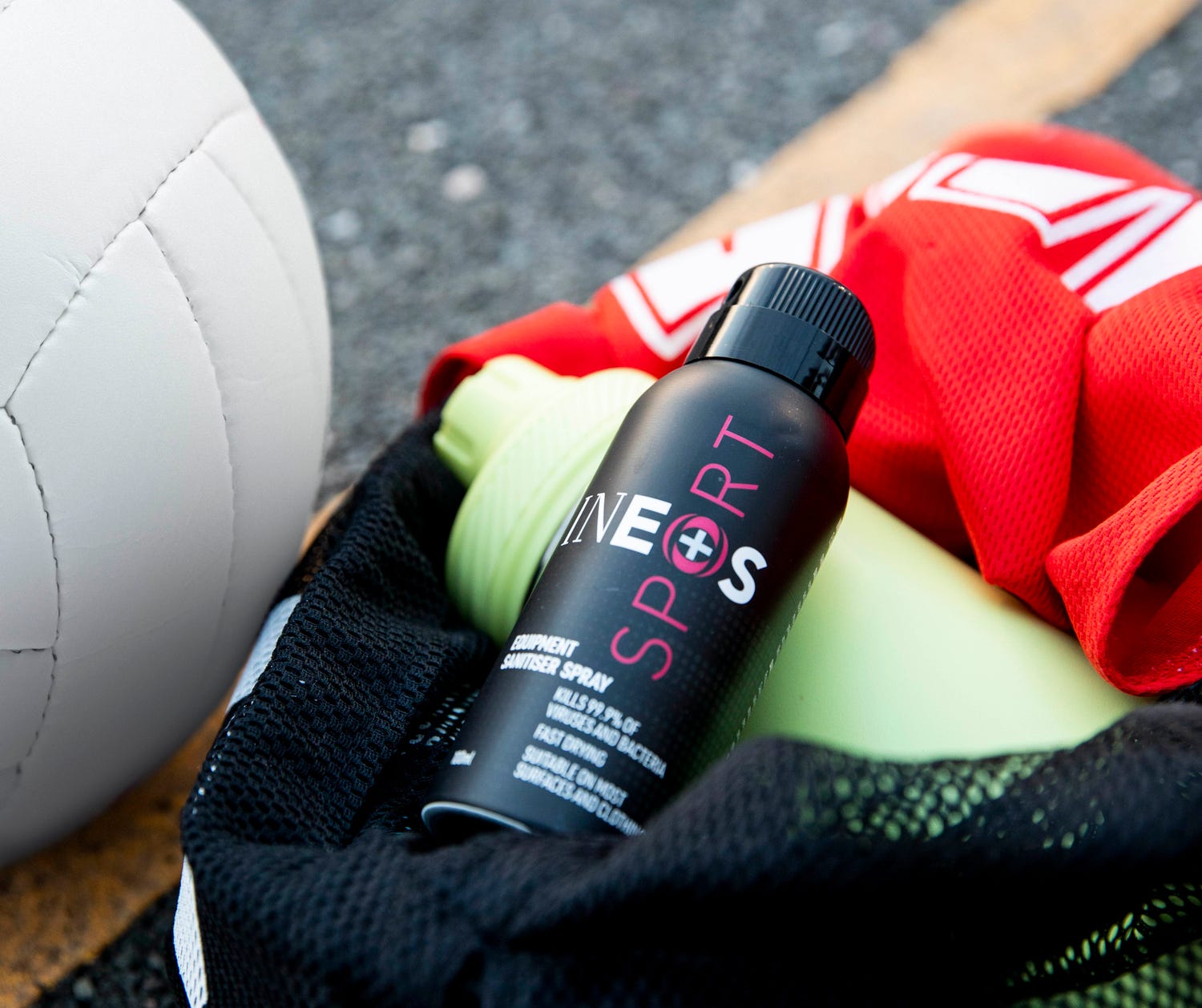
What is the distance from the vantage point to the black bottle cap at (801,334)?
0.65m

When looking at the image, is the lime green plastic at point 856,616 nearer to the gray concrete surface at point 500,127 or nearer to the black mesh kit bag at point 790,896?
the black mesh kit bag at point 790,896

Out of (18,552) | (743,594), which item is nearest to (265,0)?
(18,552)

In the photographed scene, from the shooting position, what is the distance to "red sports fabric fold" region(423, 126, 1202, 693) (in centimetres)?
67

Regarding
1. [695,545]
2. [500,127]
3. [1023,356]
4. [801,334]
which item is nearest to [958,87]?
[500,127]

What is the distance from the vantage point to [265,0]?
1735 millimetres

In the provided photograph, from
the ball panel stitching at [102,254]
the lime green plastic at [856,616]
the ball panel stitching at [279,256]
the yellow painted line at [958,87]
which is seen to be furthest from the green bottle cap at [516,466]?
the yellow painted line at [958,87]

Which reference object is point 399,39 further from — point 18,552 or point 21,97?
point 18,552

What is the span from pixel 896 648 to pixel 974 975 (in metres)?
0.22

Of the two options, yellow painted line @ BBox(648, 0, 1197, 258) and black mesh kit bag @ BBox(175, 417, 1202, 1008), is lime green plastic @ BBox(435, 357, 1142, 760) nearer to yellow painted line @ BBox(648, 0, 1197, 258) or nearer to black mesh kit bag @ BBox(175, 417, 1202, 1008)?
black mesh kit bag @ BBox(175, 417, 1202, 1008)

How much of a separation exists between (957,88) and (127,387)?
142cm

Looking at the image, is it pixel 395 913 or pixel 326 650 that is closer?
pixel 395 913

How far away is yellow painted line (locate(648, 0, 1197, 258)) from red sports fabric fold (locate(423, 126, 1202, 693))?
0.58 metres

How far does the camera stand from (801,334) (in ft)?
2.14

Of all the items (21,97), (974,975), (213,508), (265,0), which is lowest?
(974,975)
